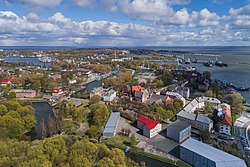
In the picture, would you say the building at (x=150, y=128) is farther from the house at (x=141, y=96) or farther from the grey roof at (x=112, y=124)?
the house at (x=141, y=96)

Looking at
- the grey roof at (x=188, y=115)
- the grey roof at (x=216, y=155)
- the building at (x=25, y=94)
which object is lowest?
the building at (x=25, y=94)

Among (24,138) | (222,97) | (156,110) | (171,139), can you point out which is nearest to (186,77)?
(222,97)

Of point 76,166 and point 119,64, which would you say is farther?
point 119,64

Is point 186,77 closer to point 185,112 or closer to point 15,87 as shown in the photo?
point 185,112

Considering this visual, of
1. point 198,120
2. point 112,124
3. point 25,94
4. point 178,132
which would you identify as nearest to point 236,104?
point 198,120

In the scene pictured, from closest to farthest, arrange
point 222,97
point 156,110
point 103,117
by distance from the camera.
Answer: point 103,117
point 156,110
point 222,97

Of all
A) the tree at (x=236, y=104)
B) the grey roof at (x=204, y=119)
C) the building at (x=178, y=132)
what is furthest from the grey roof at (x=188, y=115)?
the tree at (x=236, y=104)
